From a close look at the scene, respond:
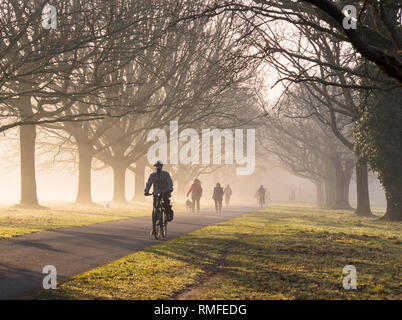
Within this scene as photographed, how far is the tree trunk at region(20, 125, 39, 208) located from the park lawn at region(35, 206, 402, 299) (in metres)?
14.4

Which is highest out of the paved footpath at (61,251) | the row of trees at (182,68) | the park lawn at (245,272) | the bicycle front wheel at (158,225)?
the row of trees at (182,68)

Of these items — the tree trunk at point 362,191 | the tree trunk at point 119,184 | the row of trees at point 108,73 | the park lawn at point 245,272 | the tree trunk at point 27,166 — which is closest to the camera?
the park lawn at point 245,272

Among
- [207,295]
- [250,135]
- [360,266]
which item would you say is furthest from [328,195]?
[207,295]

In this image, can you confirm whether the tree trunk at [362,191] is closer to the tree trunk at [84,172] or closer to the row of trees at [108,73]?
the row of trees at [108,73]

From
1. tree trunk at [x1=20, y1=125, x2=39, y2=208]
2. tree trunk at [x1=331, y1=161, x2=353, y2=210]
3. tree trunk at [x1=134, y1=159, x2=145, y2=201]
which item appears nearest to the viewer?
tree trunk at [x1=20, y1=125, x2=39, y2=208]

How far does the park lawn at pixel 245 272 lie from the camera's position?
6.84m

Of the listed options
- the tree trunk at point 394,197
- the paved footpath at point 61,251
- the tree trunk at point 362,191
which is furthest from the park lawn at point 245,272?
the tree trunk at point 362,191

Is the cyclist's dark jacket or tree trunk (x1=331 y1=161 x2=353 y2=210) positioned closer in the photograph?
the cyclist's dark jacket

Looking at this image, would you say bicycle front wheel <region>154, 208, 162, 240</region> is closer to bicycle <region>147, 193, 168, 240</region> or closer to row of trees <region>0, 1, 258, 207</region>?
bicycle <region>147, 193, 168, 240</region>

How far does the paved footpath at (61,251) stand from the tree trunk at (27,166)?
10.7 m

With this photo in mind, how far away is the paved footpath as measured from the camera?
7457 mm

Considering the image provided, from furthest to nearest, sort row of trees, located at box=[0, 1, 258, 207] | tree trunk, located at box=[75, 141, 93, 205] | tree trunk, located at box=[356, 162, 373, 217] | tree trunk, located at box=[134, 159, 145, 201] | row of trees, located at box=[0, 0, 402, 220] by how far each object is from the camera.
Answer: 1. tree trunk, located at box=[134, 159, 145, 201]
2. tree trunk, located at box=[75, 141, 93, 205]
3. tree trunk, located at box=[356, 162, 373, 217]
4. row of trees, located at box=[0, 1, 258, 207]
5. row of trees, located at box=[0, 0, 402, 220]

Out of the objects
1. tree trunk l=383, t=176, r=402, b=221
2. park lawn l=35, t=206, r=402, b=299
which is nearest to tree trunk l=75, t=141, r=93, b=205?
tree trunk l=383, t=176, r=402, b=221
